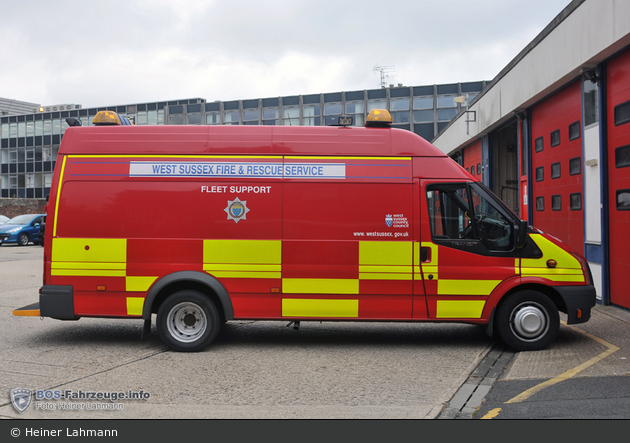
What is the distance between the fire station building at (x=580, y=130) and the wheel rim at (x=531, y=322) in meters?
3.36

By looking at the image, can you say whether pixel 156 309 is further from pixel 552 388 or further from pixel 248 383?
pixel 552 388

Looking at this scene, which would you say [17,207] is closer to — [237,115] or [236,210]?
[237,115]

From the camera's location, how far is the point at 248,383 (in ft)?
17.3

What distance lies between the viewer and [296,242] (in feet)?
21.5

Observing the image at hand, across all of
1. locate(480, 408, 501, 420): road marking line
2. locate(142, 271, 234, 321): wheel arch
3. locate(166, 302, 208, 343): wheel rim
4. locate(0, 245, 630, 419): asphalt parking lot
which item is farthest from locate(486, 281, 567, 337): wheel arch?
locate(166, 302, 208, 343): wheel rim

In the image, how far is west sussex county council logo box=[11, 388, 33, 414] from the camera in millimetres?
4551

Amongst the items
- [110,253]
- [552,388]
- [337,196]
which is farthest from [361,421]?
[110,253]

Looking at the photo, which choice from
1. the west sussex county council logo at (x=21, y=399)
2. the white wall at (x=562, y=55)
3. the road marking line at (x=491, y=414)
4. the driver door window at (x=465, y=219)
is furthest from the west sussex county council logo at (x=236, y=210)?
the white wall at (x=562, y=55)

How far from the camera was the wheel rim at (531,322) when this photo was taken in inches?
255

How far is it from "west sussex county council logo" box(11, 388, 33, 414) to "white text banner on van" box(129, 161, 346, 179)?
271cm

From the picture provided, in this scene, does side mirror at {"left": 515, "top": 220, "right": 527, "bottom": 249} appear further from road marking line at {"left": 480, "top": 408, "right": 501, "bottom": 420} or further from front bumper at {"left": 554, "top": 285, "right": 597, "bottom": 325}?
road marking line at {"left": 480, "top": 408, "right": 501, "bottom": 420}

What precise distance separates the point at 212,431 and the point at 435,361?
2937 mm

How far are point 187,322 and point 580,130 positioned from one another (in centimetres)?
802

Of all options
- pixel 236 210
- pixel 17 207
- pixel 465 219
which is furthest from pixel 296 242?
pixel 17 207
